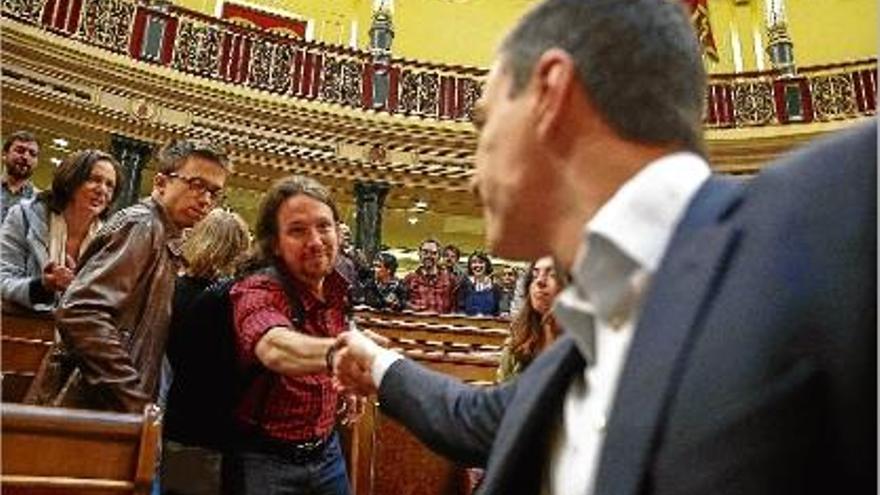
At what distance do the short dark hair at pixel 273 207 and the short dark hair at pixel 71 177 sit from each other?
3.91ft

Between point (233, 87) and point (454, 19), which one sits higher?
point (454, 19)

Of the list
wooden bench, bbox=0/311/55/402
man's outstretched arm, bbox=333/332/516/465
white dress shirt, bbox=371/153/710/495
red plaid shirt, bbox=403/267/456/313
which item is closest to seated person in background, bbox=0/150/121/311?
wooden bench, bbox=0/311/55/402

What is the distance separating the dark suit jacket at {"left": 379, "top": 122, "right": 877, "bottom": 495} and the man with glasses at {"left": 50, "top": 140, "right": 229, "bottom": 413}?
5.04 feet

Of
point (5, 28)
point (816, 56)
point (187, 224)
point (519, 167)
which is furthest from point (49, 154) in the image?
point (816, 56)

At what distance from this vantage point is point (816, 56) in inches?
558

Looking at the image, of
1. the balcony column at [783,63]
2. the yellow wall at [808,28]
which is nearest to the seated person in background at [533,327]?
the balcony column at [783,63]

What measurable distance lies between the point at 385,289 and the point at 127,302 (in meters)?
5.32

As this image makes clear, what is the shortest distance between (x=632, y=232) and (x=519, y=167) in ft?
0.60

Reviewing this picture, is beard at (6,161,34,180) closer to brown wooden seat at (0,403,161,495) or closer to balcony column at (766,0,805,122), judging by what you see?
brown wooden seat at (0,403,161,495)

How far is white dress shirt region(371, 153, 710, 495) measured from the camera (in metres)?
0.80

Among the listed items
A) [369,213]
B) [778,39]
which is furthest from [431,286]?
[778,39]

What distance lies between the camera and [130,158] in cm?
947

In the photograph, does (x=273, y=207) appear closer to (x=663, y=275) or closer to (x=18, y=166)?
(x=663, y=275)

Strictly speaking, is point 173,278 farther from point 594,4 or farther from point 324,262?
point 594,4
